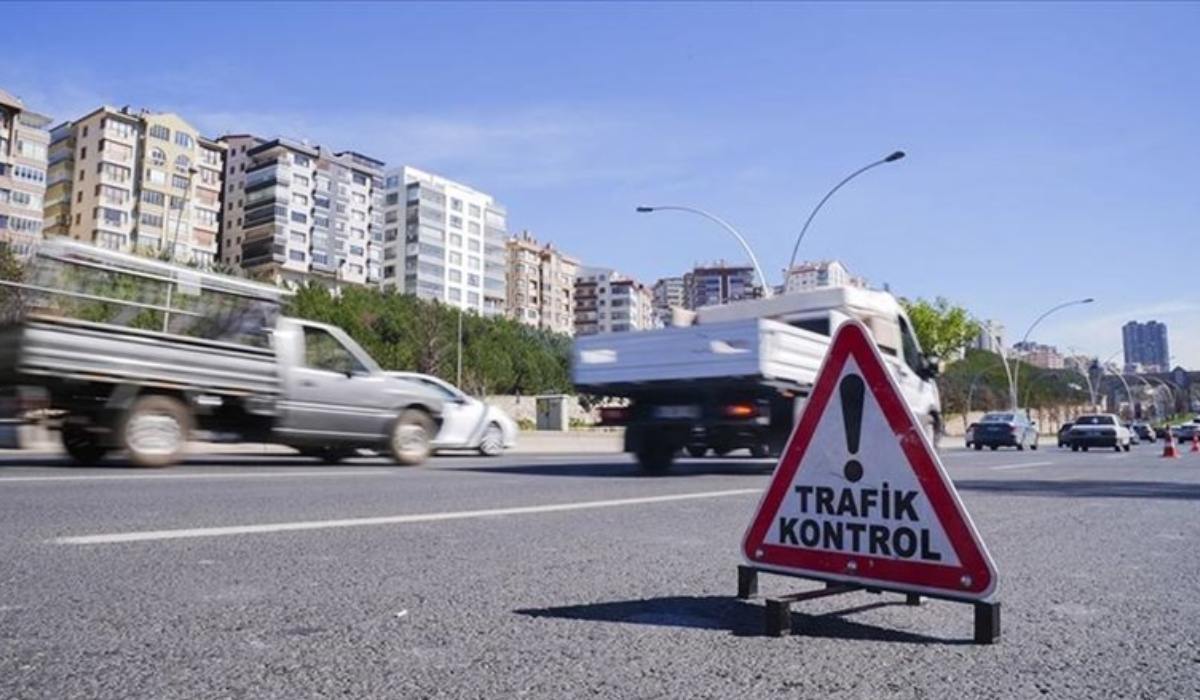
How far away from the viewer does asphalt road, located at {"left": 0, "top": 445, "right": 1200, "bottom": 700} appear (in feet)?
7.55

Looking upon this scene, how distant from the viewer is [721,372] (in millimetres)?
9852

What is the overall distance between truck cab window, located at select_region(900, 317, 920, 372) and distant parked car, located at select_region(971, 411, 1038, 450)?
21.9 m

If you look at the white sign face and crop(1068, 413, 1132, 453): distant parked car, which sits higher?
crop(1068, 413, 1132, 453): distant parked car

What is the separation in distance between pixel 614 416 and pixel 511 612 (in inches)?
332

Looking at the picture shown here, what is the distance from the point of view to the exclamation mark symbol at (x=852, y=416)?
3.00 m

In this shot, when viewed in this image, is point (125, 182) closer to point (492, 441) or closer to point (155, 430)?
point (492, 441)

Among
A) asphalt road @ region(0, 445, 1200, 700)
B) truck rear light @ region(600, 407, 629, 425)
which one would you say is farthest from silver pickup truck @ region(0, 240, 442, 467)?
asphalt road @ region(0, 445, 1200, 700)

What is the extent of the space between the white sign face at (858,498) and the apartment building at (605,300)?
164 m

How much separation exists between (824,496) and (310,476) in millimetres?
7271

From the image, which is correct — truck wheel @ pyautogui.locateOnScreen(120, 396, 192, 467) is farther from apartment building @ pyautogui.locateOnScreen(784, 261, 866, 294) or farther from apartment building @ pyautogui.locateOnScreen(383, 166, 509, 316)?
apartment building @ pyautogui.locateOnScreen(383, 166, 509, 316)

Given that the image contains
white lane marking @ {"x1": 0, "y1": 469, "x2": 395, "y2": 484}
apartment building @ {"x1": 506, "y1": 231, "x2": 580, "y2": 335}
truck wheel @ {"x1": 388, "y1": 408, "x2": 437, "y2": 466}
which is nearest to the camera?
white lane marking @ {"x1": 0, "y1": 469, "x2": 395, "y2": 484}

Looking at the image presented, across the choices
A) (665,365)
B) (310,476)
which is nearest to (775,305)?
(665,365)

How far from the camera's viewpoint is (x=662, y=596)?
135 inches

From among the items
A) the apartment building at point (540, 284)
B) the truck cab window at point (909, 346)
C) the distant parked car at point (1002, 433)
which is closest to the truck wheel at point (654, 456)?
the truck cab window at point (909, 346)
